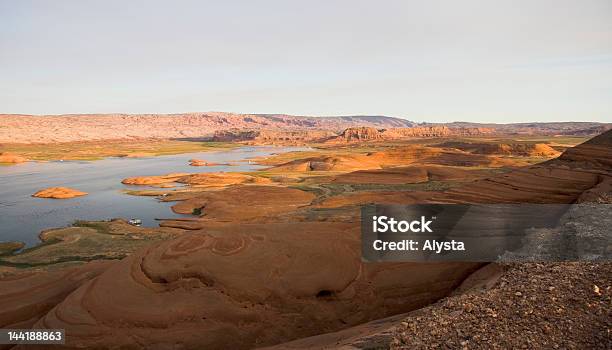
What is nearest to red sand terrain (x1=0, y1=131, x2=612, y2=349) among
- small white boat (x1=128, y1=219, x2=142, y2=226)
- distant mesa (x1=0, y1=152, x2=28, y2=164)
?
small white boat (x1=128, y1=219, x2=142, y2=226)

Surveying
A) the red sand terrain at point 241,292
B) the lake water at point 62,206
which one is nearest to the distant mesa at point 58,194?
the lake water at point 62,206

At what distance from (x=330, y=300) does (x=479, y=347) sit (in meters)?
6.88

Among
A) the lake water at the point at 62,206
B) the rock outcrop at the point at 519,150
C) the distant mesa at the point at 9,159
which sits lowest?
the lake water at the point at 62,206

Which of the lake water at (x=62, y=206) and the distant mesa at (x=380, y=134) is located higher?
the distant mesa at (x=380, y=134)

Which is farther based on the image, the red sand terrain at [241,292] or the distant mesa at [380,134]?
the distant mesa at [380,134]

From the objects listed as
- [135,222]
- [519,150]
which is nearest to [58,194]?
[135,222]

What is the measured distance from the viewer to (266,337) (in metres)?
11.9

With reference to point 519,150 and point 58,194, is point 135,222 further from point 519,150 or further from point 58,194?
point 519,150

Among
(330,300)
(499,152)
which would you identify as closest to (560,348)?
(330,300)

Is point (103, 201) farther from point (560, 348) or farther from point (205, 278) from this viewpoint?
point (560, 348)

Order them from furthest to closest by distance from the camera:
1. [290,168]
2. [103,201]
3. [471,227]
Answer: [290,168] → [103,201] → [471,227]

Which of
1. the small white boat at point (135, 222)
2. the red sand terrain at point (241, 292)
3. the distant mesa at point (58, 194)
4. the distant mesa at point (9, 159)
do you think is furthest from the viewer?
the distant mesa at point (9, 159)

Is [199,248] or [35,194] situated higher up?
[199,248]

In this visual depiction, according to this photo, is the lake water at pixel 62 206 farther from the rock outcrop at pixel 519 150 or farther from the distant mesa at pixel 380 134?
the distant mesa at pixel 380 134
